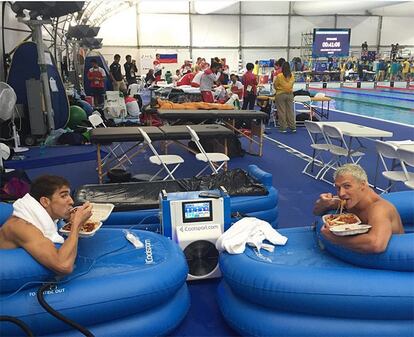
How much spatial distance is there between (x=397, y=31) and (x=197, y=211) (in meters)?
27.9

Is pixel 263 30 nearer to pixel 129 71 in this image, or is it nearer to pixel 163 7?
pixel 163 7

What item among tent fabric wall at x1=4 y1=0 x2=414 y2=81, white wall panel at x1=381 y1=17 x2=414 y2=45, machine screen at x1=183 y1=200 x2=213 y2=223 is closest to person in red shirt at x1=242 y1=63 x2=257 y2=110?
machine screen at x1=183 y1=200 x2=213 y2=223

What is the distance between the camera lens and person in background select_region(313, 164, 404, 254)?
2.16 metres

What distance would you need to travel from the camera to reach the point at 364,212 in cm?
231

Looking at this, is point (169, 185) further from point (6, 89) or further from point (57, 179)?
point (6, 89)

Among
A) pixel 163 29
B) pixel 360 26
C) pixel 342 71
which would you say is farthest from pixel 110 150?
pixel 360 26

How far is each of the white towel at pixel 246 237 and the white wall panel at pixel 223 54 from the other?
74.3 feet

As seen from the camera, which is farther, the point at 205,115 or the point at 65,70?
the point at 65,70

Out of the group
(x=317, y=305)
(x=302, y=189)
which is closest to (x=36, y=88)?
(x=302, y=189)

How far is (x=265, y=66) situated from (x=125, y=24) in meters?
8.51

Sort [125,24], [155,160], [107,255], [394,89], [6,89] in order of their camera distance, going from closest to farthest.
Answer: [107,255] < [155,160] < [6,89] < [394,89] < [125,24]

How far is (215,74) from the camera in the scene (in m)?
9.24

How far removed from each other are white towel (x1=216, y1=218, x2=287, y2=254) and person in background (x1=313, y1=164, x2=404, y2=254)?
1.50 feet

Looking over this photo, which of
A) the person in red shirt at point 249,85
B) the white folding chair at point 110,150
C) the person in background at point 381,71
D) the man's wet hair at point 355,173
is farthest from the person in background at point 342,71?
the man's wet hair at point 355,173
